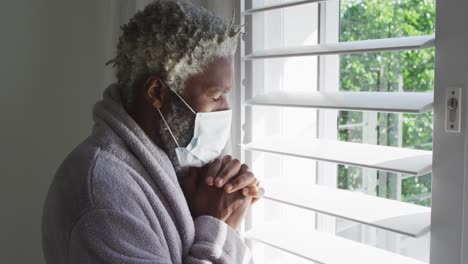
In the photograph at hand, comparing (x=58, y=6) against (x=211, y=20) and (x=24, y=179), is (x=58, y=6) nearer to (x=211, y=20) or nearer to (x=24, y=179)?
(x=24, y=179)

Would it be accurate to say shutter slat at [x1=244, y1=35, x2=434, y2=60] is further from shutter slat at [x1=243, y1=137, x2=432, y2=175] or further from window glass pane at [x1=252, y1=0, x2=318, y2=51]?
shutter slat at [x1=243, y1=137, x2=432, y2=175]

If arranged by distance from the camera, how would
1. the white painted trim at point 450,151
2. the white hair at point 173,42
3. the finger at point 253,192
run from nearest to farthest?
the white painted trim at point 450,151
the white hair at point 173,42
the finger at point 253,192

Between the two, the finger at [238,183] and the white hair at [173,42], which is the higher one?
the white hair at [173,42]

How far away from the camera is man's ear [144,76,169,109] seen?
1051 mm

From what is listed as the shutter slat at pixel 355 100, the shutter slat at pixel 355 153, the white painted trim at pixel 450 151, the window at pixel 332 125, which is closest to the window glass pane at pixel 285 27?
the window at pixel 332 125

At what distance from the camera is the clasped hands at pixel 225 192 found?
1111mm

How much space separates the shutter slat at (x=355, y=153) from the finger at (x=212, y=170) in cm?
9

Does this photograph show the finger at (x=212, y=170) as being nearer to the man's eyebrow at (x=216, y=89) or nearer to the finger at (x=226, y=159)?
the finger at (x=226, y=159)

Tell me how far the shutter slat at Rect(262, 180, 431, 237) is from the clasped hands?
0.06 m

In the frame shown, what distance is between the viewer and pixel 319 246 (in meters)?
1.10

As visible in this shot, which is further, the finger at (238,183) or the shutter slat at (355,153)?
the finger at (238,183)

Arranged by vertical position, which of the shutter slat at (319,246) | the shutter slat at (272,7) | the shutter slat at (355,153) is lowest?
the shutter slat at (319,246)

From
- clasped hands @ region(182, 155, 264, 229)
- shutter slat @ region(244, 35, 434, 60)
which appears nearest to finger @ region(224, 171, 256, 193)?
clasped hands @ region(182, 155, 264, 229)

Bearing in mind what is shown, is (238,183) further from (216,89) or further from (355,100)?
(355,100)
